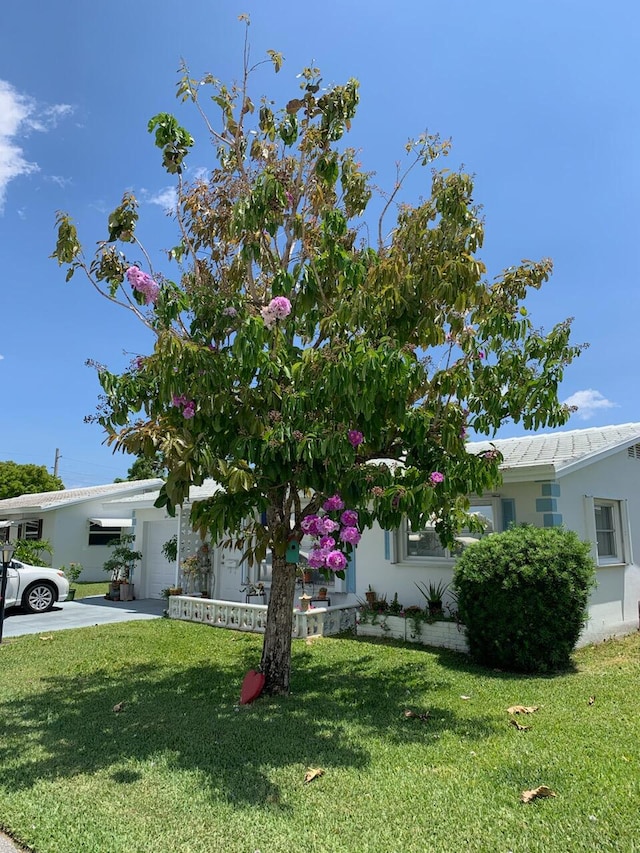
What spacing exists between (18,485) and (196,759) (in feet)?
113

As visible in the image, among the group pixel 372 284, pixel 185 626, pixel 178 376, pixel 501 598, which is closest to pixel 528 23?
pixel 372 284

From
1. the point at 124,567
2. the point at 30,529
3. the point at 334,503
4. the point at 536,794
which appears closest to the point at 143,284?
the point at 334,503

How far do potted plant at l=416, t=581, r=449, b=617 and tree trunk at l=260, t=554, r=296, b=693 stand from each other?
4027mm

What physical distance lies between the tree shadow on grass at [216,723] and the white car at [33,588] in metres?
7.22

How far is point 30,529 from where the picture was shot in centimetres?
2333

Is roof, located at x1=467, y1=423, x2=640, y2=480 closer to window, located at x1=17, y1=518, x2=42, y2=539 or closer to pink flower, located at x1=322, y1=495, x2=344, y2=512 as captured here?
pink flower, located at x1=322, y1=495, x2=344, y2=512

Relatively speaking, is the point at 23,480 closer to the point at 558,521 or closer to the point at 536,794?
the point at 558,521

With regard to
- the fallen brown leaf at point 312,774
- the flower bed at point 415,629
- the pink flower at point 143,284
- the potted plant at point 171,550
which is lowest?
the fallen brown leaf at point 312,774

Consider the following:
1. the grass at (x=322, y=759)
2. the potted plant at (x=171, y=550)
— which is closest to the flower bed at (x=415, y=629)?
the grass at (x=322, y=759)

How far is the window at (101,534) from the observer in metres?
23.2

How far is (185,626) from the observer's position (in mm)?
12203

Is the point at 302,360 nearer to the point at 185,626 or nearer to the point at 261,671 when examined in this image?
the point at 261,671

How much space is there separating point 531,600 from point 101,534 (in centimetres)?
1943

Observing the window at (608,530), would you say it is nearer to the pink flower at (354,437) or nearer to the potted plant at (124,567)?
the pink flower at (354,437)
